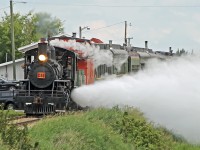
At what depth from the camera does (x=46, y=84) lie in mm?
22141

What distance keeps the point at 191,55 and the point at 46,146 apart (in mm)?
11948

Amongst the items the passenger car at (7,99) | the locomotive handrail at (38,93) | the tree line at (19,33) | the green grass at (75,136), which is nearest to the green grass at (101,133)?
the green grass at (75,136)

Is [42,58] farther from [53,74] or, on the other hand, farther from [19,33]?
[19,33]

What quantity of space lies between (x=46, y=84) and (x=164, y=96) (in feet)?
16.7

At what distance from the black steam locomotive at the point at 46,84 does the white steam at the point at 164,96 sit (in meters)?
0.79

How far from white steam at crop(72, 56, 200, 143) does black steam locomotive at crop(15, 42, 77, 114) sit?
788mm

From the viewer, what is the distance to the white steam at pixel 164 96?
20172mm

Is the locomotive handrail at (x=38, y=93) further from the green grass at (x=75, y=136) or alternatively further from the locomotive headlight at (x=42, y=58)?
the green grass at (x=75, y=136)

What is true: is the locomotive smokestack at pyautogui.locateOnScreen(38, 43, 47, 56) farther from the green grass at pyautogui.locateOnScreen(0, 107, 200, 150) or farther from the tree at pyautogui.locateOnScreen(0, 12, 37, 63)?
the tree at pyautogui.locateOnScreen(0, 12, 37, 63)

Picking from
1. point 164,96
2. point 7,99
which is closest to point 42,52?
point 164,96

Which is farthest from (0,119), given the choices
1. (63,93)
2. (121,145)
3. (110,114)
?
(63,93)

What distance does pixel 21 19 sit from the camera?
7344cm

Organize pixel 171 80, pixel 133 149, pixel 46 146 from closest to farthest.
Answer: pixel 46 146 → pixel 133 149 → pixel 171 80

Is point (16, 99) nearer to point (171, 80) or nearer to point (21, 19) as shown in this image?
point (171, 80)
